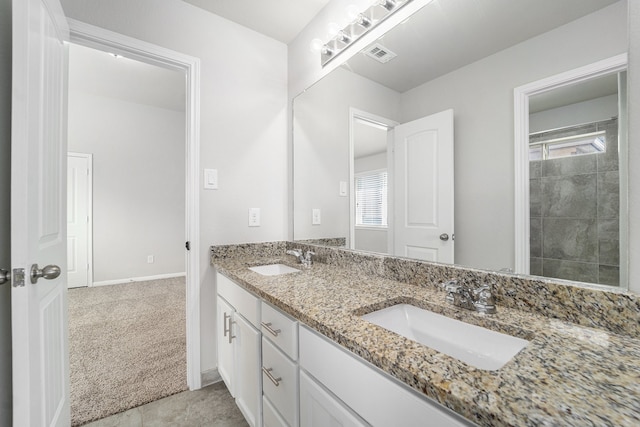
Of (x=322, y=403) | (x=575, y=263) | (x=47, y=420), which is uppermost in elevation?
(x=575, y=263)

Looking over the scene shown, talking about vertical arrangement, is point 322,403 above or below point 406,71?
below

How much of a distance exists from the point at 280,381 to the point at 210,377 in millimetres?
1050

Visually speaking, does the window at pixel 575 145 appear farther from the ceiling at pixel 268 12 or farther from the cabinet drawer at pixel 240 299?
the ceiling at pixel 268 12

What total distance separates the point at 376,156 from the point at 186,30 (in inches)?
57.5

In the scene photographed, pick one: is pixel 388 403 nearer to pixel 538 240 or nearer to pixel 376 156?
pixel 538 240

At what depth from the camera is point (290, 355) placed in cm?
95

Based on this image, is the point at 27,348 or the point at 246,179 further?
the point at 246,179

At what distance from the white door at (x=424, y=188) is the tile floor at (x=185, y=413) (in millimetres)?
1296

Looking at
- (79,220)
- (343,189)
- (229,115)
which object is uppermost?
(229,115)

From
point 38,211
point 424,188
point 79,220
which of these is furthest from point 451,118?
point 79,220

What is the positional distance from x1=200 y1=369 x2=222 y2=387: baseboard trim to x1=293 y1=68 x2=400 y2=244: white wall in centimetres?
104

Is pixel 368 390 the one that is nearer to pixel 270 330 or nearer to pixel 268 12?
pixel 270 330

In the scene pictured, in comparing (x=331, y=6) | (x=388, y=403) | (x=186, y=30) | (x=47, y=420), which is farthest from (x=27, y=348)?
(x=331, y=6)

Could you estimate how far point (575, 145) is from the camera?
0.74m
